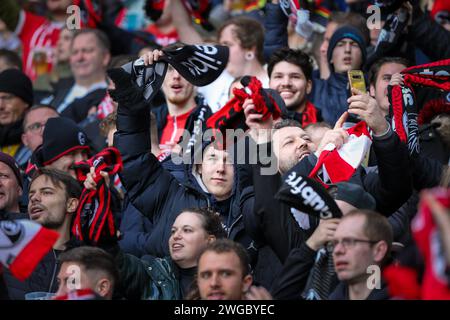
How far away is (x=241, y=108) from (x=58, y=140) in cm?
167

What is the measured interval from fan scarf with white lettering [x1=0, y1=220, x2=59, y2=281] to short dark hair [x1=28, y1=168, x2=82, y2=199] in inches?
60.7

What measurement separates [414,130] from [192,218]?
1682 mm

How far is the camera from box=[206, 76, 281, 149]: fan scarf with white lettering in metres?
7.77

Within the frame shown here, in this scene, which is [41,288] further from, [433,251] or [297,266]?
[433,251]

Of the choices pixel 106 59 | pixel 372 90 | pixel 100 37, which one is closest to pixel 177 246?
pixel 372 90

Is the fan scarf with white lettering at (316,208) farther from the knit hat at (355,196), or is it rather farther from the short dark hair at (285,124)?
the short dark hair at (285,124)

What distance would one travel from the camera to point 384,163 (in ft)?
24.8

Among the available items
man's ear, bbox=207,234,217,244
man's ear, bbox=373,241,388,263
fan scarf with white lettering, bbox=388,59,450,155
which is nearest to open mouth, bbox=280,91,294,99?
fan scarf with white lettering, bbox=388,59,450,155

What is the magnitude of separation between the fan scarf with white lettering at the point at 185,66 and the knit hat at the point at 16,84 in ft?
9.20

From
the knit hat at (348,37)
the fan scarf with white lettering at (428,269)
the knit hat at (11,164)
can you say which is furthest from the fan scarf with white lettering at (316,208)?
the knit hat at (348,37)

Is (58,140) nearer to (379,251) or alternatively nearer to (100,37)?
(100,37)

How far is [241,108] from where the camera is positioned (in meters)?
8.47
